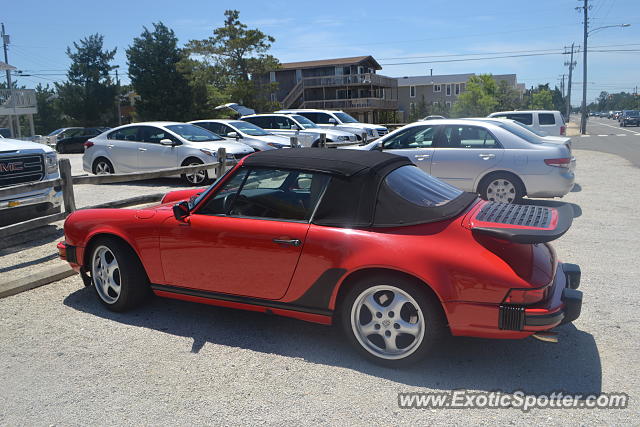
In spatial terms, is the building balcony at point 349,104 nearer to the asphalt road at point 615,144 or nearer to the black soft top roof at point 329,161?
the asphalt road at point 615,144

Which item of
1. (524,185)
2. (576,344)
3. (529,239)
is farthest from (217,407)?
(524,185)

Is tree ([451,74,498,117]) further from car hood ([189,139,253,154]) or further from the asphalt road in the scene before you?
car hood ([189,139,253,154])

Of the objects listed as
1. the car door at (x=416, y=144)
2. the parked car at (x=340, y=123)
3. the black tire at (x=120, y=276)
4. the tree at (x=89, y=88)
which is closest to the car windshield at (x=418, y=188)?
the black tire at (x=120, y=276)

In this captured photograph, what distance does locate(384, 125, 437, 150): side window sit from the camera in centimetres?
989

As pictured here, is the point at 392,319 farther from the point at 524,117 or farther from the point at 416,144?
the point at 524,117

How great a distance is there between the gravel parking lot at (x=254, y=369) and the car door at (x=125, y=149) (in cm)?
876

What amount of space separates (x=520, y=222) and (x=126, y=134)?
1209 centimetres

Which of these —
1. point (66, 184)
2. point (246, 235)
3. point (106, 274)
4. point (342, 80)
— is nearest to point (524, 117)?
point (66, 184)

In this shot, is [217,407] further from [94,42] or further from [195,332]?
[94,42]

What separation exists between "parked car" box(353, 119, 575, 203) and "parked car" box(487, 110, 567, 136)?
1048 cm

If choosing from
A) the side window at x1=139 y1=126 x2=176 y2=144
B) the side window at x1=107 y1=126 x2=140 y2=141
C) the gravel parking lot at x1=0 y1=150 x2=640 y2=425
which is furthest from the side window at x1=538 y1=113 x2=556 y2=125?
the gravel parking lot at x1=0 y1=150 x2=640 y2=425

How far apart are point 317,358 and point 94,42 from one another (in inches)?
2235

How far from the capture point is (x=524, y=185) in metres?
9.02

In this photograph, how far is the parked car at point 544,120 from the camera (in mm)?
19234
